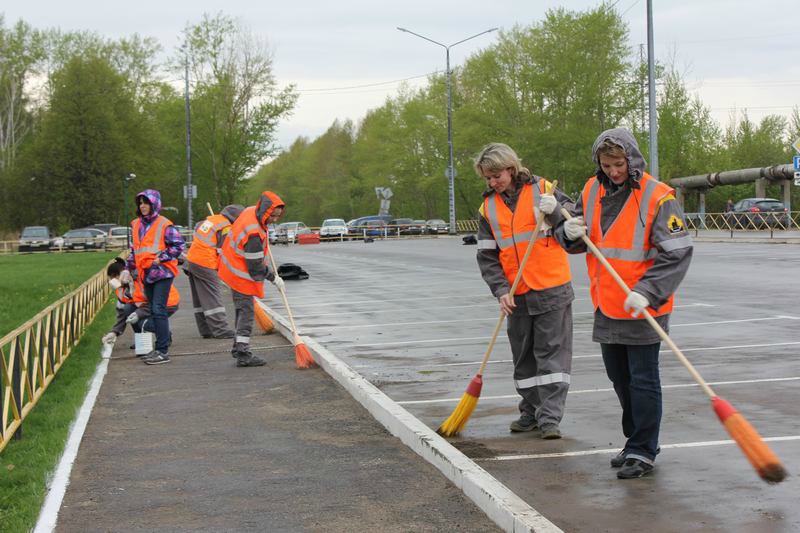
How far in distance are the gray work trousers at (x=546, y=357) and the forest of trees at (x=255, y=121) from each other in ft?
203

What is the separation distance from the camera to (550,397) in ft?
23.6

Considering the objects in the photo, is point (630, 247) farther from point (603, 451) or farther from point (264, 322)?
point (264, 322)

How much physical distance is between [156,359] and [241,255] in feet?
4.86

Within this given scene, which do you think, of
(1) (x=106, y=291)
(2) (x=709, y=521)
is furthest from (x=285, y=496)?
(1) (x=106, y=291)

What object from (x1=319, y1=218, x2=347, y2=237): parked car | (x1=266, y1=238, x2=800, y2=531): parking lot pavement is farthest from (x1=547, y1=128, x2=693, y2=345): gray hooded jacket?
(x1=319, y1=218, x2=347, y2=237): parked car

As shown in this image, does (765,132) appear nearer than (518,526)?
No

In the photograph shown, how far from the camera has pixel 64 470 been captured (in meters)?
6.92

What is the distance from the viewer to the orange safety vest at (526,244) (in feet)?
23.6

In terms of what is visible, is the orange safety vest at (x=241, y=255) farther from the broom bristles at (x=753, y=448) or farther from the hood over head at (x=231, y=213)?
the broom bristles at (x=753, y=448)

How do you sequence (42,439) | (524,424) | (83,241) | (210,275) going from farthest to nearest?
1. (83,241)
2. (210,275)
3. (42,439)
4. (524,424)

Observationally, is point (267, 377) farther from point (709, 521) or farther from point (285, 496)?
point (709, 521)

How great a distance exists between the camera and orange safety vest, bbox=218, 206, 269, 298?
11.8 m

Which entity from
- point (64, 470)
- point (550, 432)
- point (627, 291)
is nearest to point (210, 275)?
point (64, 470)

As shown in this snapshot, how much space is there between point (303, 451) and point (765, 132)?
77454 mm
